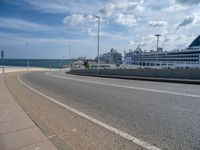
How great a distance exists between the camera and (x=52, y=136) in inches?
219

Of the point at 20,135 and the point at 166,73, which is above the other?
the point at 166,73

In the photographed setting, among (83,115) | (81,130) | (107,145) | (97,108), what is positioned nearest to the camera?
(107,145)

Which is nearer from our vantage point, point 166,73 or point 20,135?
point 20,135

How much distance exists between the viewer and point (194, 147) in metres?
4.60

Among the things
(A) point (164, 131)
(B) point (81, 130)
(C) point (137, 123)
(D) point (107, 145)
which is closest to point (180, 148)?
(A) point (164, 131)

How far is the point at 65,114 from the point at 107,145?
353 cm

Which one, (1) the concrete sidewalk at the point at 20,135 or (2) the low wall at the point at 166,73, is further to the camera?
(2) the low wall at the point at 166,73

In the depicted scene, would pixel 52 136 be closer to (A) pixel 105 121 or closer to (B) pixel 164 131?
(A) pixel 105 121

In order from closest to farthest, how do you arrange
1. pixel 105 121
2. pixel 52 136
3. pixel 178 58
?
pixel 52 136
pixel 105 121
pixel 178 58

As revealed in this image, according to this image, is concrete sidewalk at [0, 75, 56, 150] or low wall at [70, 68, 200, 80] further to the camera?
low wall at [70, 68, 200, 80]

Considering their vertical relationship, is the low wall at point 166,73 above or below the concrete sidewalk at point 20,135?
above

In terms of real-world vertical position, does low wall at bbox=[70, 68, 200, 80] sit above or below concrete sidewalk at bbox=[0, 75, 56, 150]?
above

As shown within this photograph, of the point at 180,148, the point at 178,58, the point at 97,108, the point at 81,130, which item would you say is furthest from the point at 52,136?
the point at 178,58

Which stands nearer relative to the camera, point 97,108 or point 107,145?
point 107,145
